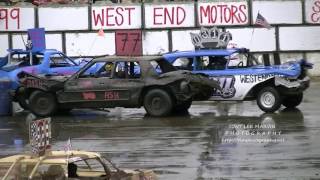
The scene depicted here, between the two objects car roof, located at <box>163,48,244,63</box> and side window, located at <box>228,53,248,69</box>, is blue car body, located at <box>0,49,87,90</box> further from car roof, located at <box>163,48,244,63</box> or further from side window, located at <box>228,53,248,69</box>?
side window, located at <box>228,53,248,69</box>

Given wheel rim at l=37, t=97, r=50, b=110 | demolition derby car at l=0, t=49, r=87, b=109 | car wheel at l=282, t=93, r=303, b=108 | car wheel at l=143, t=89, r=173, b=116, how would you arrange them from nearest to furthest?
car wheel at l=143, t=89, r=173, b=116, wheel rim at l=37, t=97, r=50, b=110, car wheel at l=282, t=93, r=303, b=108, demolition derby car at l=0, t=49, r=87, b=109

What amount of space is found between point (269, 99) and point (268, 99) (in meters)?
0.03

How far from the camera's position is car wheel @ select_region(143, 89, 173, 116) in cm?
1634

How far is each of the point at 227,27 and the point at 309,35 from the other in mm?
3258

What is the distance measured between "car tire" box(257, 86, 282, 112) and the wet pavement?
0.93 ft

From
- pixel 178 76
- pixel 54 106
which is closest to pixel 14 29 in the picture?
pixel 54 106

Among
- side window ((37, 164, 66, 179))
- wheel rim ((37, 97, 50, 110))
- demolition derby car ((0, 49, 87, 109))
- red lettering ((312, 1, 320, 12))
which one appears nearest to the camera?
side window ((37, 164, 66, 179))

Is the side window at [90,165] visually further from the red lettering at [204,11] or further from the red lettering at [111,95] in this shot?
the red lettering at [204,11]

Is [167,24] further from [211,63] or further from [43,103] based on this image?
[43,103]

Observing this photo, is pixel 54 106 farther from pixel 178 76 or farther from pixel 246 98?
pixel 246 98

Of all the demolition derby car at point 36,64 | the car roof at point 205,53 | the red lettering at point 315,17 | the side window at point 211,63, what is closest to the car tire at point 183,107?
the side window at point 211,63

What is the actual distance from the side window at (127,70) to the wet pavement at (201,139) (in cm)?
103

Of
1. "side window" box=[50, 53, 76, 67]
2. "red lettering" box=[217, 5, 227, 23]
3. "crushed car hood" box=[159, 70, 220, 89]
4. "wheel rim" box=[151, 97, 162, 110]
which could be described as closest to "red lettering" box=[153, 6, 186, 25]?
"red lettering" box=[217, 5, 227, 23]

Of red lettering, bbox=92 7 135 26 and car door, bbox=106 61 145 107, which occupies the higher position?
red lettering, bbox=92 7 135 26
